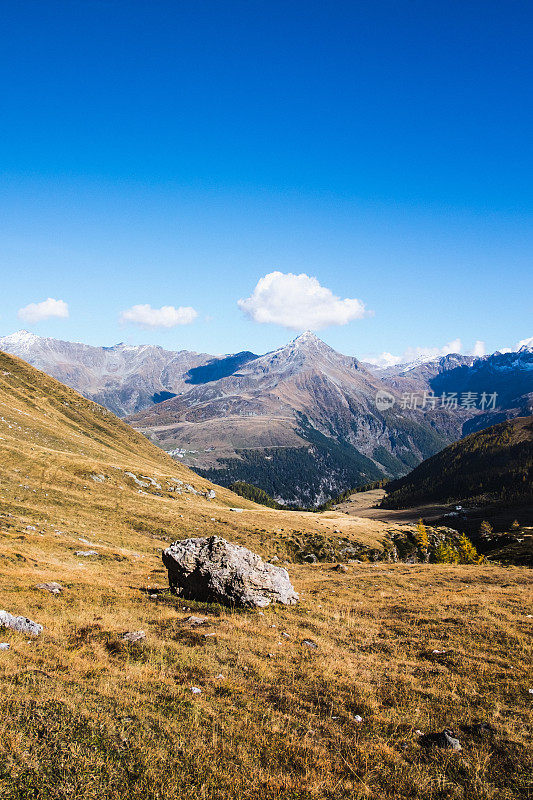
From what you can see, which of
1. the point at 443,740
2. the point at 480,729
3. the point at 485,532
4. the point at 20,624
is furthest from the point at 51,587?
the point at 485,532

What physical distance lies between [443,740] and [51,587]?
22.9 meters

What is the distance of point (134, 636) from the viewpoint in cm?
1666

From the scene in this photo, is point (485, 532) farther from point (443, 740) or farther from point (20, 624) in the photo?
point (20, 624)

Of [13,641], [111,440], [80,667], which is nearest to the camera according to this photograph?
[80,667]

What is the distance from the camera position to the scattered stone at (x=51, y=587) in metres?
22.5

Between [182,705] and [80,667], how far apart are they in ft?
15.2

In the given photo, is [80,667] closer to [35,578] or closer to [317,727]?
[317,727]

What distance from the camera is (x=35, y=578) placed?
24594 mm

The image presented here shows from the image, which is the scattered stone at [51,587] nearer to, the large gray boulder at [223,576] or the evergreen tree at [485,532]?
the large gray boulder at [223,576]

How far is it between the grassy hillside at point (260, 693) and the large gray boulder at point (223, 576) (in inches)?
51.0

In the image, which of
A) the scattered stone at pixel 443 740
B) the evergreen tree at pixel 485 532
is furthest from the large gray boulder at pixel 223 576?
the evergreen tree at pixel 485 532

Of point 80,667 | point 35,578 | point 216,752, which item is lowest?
point 35,578

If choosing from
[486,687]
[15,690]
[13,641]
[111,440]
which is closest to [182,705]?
[15,690]

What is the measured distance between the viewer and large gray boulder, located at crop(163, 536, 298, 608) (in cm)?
2467
